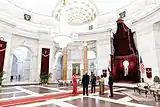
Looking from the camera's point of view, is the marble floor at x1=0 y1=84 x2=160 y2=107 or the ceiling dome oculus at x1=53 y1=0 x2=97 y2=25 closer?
the marble floor at x1=0 y1=84 x2=160 y2=107

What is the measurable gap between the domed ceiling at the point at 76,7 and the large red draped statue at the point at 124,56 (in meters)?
2.73

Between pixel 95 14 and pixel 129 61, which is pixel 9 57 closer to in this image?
pixel 95 14

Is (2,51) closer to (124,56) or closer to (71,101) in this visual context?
(71,101)

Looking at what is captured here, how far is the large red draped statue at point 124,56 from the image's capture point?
11.4 metres

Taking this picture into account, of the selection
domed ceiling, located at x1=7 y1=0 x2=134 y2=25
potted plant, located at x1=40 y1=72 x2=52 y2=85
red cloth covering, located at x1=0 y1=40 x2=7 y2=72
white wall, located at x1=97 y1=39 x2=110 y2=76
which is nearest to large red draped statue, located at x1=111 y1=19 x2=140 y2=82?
white wall, located at x1=97 y1=39 x2=110 y2=76

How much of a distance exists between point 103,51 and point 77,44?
4.03m

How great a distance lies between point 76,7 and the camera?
48.9 ft

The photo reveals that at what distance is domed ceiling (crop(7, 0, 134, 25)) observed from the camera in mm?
13414

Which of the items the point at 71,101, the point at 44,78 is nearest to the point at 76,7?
the point at 44,78

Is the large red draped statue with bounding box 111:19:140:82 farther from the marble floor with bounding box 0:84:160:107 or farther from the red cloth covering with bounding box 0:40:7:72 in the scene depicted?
the red cloth covering with bounding box 0:40:7:72

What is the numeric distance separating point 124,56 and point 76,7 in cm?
A: 742

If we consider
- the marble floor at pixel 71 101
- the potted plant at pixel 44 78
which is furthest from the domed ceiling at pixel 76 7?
the marble floor at pixel 71 101

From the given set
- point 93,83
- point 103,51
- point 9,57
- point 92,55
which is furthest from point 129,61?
point 9,57

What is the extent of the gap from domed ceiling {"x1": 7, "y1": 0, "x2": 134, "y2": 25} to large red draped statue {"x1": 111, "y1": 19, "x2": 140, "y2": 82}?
2.73m
